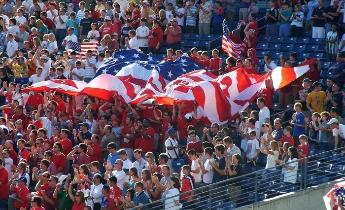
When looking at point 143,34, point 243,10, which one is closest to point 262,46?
point 243,10

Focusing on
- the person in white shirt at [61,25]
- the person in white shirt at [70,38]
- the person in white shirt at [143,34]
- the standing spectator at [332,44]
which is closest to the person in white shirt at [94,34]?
the person in white shirt at [70,38]

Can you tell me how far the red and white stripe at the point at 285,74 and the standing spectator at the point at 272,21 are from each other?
4.75m

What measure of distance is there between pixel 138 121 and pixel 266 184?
416 cm

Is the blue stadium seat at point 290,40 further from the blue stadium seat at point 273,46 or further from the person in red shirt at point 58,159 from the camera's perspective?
the person in red shirt at point 58,159

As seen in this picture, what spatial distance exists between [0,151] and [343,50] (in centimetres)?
805

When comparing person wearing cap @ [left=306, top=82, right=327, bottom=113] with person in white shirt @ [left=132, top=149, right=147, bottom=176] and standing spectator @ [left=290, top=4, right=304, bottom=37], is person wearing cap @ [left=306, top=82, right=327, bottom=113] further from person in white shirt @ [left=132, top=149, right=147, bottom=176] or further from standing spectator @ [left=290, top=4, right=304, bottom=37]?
standing spectator @ [left=290, top=4, right=304, bottom=37]

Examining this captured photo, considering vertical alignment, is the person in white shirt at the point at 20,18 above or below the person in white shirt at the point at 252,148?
above

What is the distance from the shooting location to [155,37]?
38.6 meters

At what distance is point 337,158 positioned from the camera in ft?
97.5

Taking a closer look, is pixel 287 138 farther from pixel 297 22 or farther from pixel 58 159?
pixel 297 22

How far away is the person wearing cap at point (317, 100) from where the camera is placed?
31562 mm

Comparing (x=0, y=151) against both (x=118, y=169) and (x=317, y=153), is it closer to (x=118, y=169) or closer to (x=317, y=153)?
(x=118, y=169)

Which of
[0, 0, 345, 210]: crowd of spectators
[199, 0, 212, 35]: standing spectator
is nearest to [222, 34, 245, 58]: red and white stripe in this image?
[0, 0, 345, 210]: crowd of spectators

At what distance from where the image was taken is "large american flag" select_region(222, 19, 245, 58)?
36.3 m
